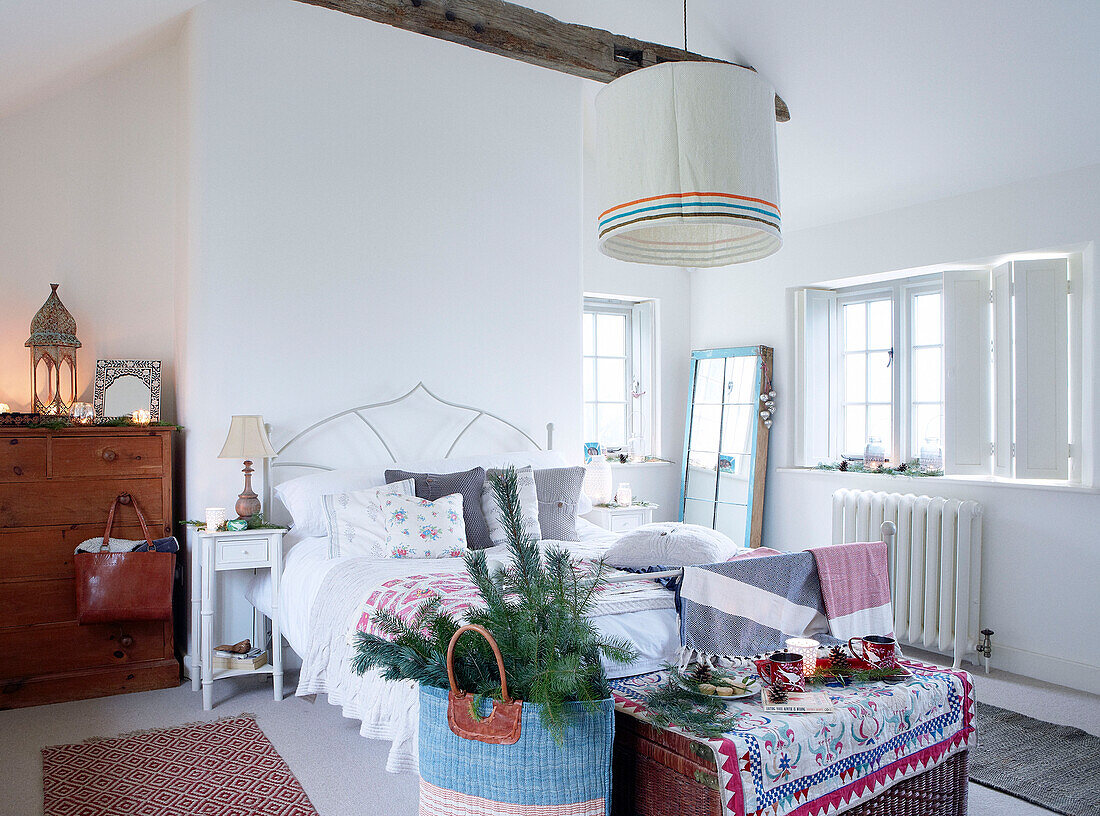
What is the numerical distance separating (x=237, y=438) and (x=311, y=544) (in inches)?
23.1

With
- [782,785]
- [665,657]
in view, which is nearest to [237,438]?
[665,657]

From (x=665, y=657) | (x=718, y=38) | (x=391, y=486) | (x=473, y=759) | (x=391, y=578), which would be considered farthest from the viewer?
(x=718, y=38)

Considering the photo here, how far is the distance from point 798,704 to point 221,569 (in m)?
2.59

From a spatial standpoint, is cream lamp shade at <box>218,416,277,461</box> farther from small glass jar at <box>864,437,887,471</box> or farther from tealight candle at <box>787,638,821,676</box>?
small glass jar at <box>864,437,887,471</box>

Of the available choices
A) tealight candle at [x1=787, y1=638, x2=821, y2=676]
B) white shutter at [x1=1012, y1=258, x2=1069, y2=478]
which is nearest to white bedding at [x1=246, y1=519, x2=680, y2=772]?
tealight candle at [x1=787, y1=638, x2=821, y2=676]

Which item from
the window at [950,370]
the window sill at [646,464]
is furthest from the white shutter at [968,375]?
the window sill at [646,464]

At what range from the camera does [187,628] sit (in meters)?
4.13

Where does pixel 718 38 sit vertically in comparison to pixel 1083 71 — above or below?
above

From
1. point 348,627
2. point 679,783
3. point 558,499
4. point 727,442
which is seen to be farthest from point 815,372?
point 679,783

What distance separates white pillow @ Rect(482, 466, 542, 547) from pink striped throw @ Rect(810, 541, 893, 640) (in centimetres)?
141

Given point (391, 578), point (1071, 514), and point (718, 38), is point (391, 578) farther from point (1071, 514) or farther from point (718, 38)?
point (718, 38)

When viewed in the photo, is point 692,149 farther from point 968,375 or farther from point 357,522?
point 968,375

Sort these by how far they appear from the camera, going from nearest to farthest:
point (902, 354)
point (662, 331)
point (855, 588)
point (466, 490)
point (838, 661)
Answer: point (838, 661), point (855, 588), point (466, 490), point (902, 354), point (662, 331)

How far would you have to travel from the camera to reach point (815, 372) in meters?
5.37
